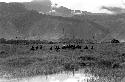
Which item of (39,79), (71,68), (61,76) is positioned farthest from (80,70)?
(39,79)

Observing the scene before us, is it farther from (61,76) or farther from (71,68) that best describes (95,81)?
(71,68)

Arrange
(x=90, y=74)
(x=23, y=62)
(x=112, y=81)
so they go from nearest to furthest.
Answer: (x=112, y=81), (x=90, y=74), (x=23, y=62)

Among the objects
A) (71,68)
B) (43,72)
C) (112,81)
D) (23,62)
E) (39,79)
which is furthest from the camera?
(23,62)

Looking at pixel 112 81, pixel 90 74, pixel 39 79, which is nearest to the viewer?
pixel 112 81

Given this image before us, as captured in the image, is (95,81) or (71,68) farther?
(71,68)

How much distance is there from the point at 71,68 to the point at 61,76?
536 centimetres

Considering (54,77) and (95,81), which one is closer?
(95,81)

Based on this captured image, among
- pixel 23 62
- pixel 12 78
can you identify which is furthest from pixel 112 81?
pixel 23 62

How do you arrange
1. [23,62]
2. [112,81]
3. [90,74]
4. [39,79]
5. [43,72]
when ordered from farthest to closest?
[23,62] < [43,72] < [90,74] < [39,79] < [112,81]

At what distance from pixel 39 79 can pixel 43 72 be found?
3932mm

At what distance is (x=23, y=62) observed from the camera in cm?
4200

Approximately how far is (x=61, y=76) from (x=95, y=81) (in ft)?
20.9

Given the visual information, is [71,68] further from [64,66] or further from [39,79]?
[39,79]

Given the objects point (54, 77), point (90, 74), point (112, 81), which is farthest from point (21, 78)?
point (112, 81)
